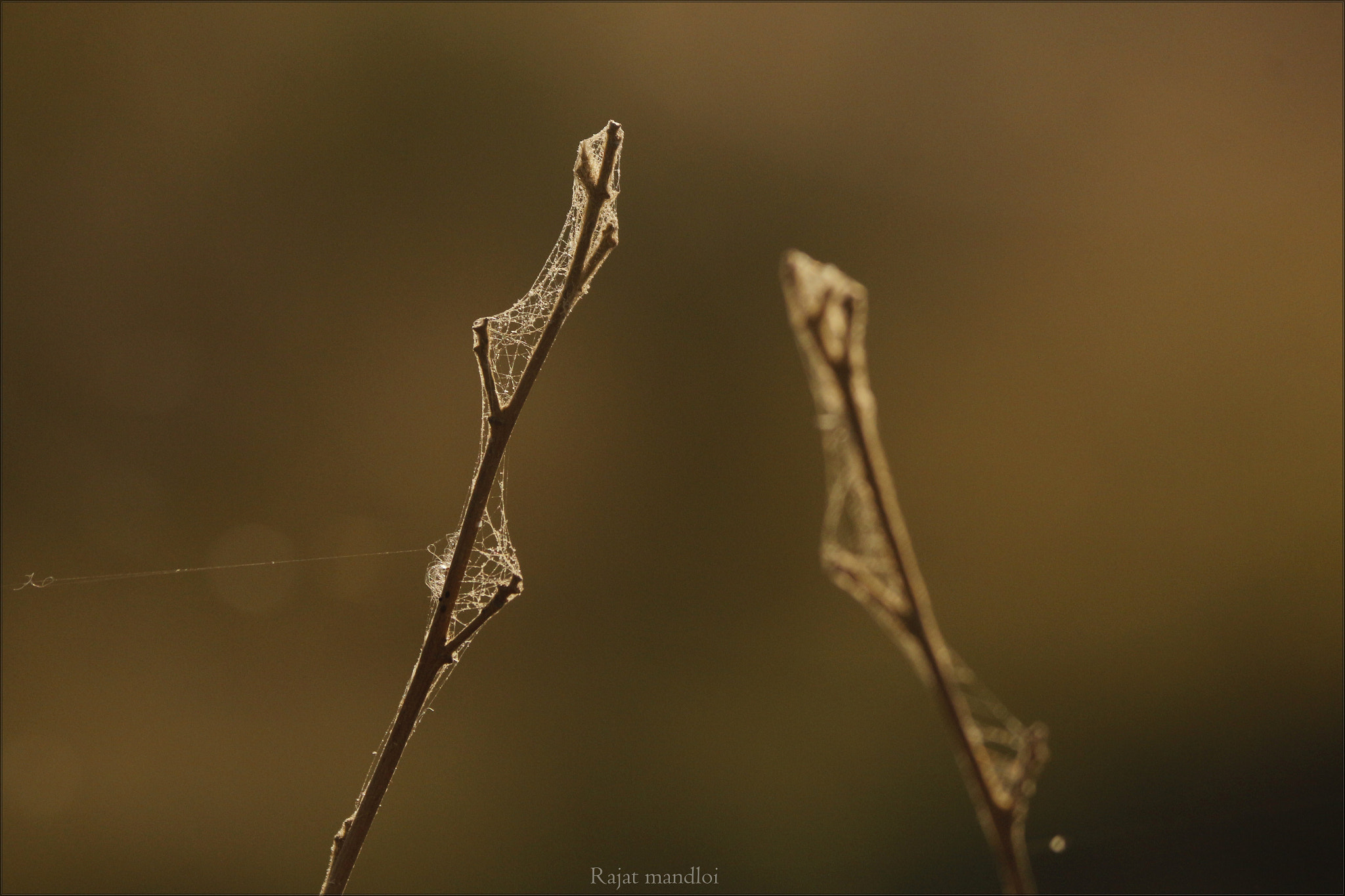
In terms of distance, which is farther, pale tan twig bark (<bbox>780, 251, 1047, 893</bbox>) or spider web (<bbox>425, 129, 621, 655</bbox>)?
spider web (<bbox>425, 129, 621, 655</bbox>)

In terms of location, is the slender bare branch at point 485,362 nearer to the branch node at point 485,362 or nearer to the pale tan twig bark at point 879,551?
the branch node at point 485,362

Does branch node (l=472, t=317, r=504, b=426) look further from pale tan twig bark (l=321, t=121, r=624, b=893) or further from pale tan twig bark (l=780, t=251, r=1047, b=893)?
pale tan twig bark (l=780, t=251, r=1047, b=893)

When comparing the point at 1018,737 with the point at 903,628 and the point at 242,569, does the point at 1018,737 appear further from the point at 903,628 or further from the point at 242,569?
the point at 242,569

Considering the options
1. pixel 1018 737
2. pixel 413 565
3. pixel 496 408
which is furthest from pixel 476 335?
pixel 413 565

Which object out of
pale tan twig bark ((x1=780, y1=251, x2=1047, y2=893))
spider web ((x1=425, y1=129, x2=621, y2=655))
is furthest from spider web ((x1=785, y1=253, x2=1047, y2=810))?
spider web ((x1=425, y1=129, x2=621, y2=655))

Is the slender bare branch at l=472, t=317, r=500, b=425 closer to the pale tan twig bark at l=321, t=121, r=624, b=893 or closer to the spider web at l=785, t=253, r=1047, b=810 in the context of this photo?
the pale tan twig bark at l=321, t=121, r=624, b=893

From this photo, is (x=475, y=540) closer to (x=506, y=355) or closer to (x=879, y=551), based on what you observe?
(x=879, y=551)

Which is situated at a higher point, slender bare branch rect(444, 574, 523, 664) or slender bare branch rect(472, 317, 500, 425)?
slender bare branch rect(472, 317, 500, 425)
